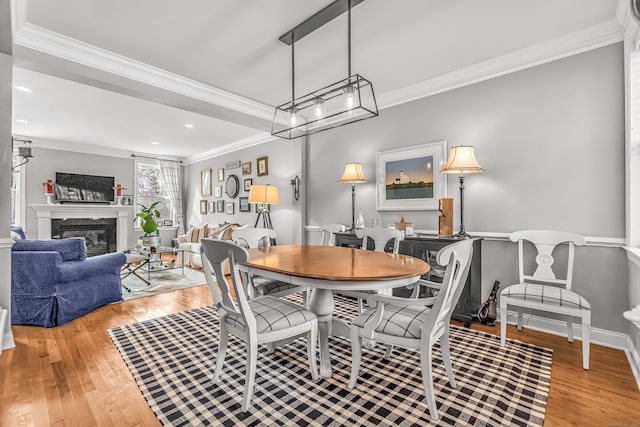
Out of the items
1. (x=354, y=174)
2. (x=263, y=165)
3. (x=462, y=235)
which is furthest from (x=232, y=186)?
(x=462, y=235)

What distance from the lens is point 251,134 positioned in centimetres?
589

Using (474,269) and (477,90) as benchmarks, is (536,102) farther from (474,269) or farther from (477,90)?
(474,269)

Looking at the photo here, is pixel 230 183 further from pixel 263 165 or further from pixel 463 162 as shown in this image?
pixel 463 162

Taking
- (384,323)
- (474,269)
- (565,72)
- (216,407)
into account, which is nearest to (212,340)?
(216,407)

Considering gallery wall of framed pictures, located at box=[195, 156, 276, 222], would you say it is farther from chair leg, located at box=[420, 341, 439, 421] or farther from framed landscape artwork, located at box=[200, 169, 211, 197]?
chair leg, located at box=[420, 341, 439, 421]

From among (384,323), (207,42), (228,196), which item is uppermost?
(207,42)

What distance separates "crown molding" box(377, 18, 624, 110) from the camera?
2.43 m

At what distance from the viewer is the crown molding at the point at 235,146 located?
5714mm

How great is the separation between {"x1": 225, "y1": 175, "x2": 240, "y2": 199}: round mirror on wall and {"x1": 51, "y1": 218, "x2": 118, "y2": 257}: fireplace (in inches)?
113

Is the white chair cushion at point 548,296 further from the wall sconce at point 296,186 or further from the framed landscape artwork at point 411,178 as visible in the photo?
the wall sconce at point 296,186

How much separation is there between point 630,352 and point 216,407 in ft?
9.55

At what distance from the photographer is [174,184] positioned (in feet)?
26.6

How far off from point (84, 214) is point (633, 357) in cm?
873

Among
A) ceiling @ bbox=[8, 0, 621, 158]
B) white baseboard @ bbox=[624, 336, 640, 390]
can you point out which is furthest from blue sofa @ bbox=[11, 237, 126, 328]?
white baseboard @ bbox=[624, 336, 640, 390]
